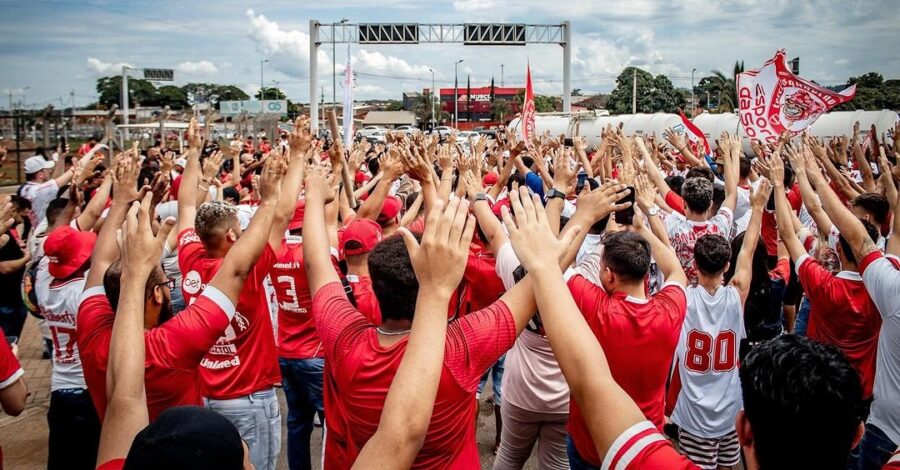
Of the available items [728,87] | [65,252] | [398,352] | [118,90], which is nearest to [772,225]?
[398,352]

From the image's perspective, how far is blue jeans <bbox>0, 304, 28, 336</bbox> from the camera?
6738mm

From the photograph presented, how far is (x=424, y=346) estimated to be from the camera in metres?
1.78

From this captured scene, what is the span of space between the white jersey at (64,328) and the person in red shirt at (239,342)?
70 cm

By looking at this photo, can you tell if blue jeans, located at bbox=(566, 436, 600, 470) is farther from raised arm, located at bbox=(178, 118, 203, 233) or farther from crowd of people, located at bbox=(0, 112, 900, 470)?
raised arm, located at bbox=(178, 118, 203, 233)

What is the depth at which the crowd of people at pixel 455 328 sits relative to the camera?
5.55 feet

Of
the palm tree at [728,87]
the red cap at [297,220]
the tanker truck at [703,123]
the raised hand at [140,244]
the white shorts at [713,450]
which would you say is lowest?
the white shorts at [713,450]

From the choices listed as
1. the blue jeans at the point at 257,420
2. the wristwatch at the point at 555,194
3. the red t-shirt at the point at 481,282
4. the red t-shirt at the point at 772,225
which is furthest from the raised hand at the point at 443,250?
the red t-shirt at the point at 772,225

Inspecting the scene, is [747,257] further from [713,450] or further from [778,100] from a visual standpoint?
[778,100]

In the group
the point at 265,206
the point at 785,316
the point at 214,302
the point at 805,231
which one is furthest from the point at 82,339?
the point at 785,316

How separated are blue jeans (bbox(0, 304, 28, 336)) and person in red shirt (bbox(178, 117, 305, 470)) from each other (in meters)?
3.93

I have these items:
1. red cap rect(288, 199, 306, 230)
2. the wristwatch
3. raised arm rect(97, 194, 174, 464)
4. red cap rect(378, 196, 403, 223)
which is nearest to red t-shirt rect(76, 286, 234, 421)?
raised arm rect(97, 194, 174, 464)

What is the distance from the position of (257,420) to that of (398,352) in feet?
7.46

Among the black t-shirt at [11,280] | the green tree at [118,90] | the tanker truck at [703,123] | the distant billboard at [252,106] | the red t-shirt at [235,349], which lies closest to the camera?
the red t-shirt at [235,349]

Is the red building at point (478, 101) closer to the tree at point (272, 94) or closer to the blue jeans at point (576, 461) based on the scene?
the tree at point (272, 94)
